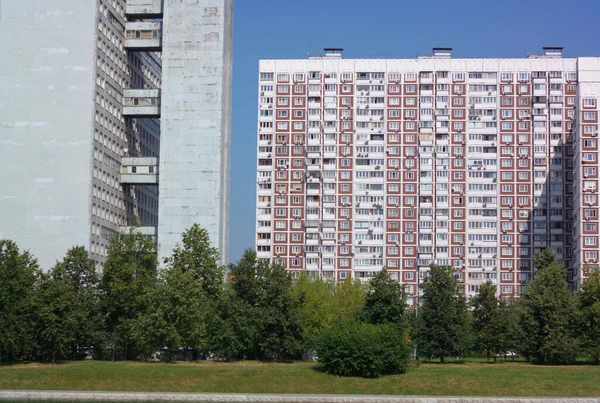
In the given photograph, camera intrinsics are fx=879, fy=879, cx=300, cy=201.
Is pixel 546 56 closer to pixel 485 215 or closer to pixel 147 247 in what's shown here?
pixel 485 215

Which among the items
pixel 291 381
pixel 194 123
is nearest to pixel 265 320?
pixel 291 381

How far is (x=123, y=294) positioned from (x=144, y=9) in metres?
52.0

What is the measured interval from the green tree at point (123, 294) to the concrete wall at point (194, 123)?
21.3 m

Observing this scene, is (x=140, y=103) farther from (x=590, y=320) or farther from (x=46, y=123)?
(x=590, y=320)

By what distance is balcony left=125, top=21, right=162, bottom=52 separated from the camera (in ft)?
412

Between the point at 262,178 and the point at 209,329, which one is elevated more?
the point at 262,178

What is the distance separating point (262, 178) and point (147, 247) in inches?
2494

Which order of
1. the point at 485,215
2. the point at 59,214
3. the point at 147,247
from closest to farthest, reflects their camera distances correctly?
the point at 147,247
the point at 59,214
the point at 485,215

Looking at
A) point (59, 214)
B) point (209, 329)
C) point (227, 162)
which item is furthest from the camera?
point (227, 162)

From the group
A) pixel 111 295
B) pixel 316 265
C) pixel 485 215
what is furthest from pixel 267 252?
pixel 111 295

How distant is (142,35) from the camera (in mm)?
128000

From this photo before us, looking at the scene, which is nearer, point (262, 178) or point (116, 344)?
point (116, 344)

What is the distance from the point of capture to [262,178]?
160375 mm

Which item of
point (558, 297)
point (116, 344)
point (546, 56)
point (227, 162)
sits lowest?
point (116, 344)
